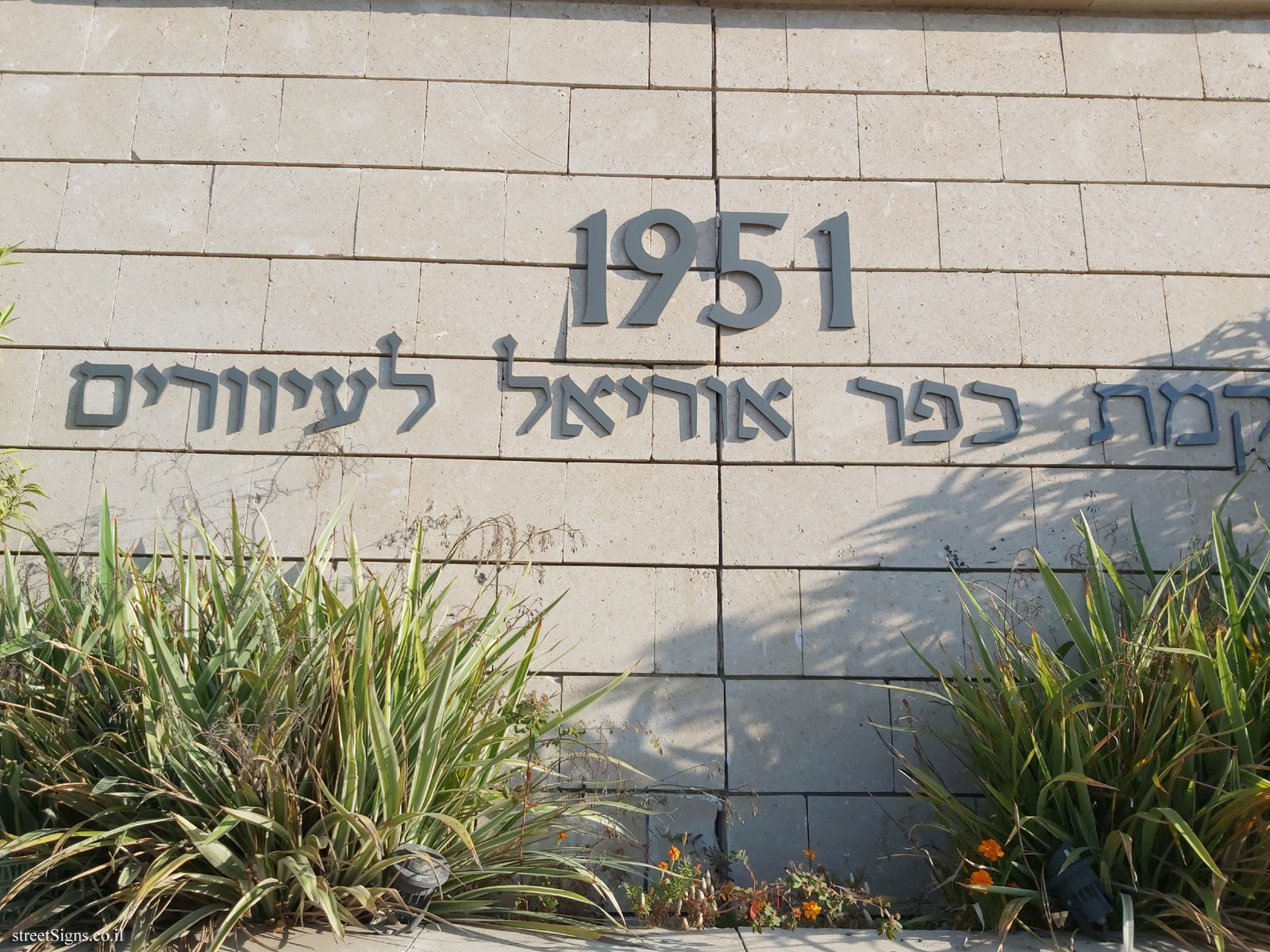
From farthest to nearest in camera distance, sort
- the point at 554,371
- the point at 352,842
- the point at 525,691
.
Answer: the point at 554,371 < the point at 525,691 < the point at 352,842

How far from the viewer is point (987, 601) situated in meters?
4.66

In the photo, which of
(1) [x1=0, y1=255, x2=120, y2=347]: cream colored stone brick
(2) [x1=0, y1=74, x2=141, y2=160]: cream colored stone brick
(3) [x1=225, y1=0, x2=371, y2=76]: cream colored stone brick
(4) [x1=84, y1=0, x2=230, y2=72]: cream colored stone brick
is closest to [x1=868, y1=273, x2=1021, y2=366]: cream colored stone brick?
(3) [x1=225, y1=0, x2=371, y2=76]: cream colored stone brick

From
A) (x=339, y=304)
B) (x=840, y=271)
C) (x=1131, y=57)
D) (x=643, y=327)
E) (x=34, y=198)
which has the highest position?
(x=1131, y=57)

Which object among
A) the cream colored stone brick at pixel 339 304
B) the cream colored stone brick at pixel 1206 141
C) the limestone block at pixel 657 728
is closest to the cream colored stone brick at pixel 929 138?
the cream colored stone brick at pixel 1206 141

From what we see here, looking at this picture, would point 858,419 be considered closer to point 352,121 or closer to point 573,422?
point 573,422

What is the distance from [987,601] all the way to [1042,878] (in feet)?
4.74

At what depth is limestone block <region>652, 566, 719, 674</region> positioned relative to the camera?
15.0 feet

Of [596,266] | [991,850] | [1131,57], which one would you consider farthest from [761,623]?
[1131,57]

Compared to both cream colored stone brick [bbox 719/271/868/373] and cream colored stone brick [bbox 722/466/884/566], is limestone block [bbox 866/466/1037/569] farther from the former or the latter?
cream colored stone brick [bbox 719/271/868/373]

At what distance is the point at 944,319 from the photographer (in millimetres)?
4945

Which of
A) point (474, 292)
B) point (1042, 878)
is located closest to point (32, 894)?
point (474, 292)

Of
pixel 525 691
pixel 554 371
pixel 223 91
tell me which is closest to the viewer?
pixel 525 691

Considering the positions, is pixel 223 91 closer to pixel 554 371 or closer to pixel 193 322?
pixel 193 322

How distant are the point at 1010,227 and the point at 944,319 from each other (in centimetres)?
61
